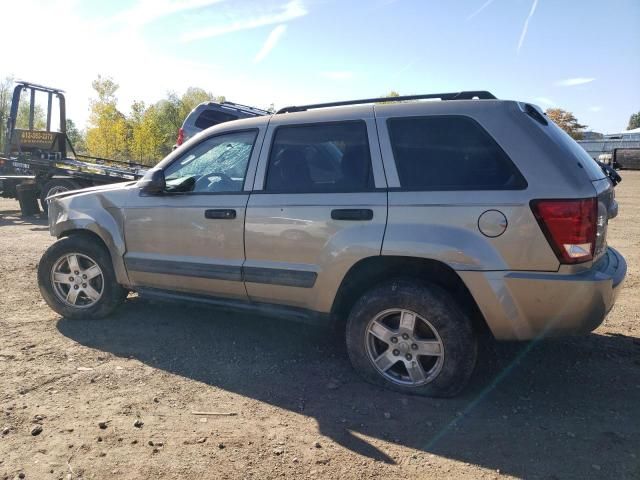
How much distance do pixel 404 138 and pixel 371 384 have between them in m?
1.73

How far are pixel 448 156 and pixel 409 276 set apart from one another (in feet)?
2.74

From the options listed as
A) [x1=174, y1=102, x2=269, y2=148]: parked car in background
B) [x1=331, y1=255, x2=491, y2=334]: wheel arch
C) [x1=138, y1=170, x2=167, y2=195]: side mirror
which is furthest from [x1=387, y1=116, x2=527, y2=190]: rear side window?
[x1=174, y1=102, x2=269, y2=148]: parked car in background

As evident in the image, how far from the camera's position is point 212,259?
3.94 meters

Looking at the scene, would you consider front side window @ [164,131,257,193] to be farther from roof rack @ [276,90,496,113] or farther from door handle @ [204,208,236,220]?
roof rack @ [276,90,496,113]

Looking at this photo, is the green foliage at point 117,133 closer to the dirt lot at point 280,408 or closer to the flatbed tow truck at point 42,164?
the flatbed tow truck at point 42,164

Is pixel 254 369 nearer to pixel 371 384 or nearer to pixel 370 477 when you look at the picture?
pixel 371 384

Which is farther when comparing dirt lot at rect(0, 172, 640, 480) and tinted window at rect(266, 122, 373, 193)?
tinted window at rect(266, 122, 373, 193)

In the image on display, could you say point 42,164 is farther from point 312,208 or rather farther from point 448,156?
point 448,156

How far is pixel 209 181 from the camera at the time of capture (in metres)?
4.07

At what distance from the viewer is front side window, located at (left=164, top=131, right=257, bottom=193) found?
3.94 metres

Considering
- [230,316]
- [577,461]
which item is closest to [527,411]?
[577,461]

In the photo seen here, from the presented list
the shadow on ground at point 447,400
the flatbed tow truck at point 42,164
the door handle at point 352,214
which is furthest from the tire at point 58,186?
the door handle at point 352,214

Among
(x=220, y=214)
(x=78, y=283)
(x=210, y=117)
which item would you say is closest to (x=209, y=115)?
(x=210, y=117)

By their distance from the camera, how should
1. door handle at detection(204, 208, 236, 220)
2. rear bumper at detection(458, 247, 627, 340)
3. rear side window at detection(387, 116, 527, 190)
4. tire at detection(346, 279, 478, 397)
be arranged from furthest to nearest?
door handle at detection(204, 208, 236, 220), tire at detection(346, 279, 478, 397), rear side window at detection(387, 116, 527, 190), rear bumper at detection(458, 247, 627, 340)
